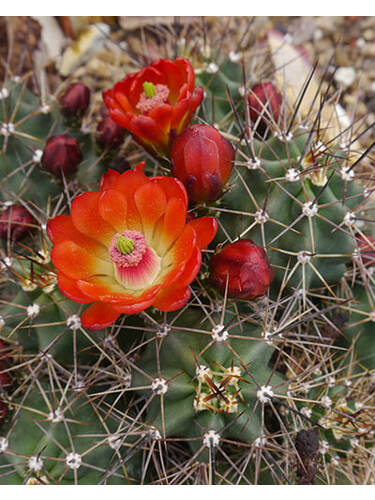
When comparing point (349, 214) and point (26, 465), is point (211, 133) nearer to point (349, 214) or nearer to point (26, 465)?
point (349, 214)

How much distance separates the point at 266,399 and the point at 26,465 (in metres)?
0.54

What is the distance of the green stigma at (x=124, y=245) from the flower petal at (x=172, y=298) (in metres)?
0.10

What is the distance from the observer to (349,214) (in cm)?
105

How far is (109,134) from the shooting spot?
134cm

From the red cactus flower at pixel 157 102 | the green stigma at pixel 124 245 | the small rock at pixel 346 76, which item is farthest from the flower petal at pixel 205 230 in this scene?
the small rock at pixel 346 76

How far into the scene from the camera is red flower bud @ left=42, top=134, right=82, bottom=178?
4.06 ft

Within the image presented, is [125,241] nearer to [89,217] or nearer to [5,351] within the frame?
[89,217]

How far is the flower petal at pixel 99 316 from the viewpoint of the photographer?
0.86m

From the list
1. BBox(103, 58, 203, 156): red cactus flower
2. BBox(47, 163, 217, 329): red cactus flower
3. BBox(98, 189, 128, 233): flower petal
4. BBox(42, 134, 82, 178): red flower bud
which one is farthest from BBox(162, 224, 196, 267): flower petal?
BBox(42, 134, 82, 178): red flower bud

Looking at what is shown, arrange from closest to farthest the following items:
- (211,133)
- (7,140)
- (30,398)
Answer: (211,133) → (30,398) → (7,140)

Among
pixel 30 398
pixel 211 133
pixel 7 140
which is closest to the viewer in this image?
pixel 211 133

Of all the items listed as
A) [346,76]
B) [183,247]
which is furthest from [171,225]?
[346,76]

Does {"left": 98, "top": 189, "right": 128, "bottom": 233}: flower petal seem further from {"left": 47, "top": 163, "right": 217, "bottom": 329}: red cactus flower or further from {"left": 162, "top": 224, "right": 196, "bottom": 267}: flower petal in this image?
{"left": 162, "top": 224, "right": 196, "bottom": 267}: flower petal
